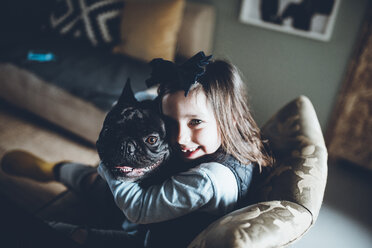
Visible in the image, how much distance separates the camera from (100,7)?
6.75ft

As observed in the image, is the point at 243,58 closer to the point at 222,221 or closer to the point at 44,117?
the point at 44,117

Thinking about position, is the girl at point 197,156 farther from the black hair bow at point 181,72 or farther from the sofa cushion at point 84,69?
the sofa cushion at point 84,69

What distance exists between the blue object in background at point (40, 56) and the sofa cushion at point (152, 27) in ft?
1.75

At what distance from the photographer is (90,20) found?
82.4 inches

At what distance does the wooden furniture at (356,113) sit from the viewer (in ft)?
5.45

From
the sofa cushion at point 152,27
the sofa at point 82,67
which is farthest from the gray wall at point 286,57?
the sofa cushion at point 152,27

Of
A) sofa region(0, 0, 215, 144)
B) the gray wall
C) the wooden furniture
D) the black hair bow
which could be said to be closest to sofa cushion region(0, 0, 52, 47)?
sofa region(0, 0, 215, 144)

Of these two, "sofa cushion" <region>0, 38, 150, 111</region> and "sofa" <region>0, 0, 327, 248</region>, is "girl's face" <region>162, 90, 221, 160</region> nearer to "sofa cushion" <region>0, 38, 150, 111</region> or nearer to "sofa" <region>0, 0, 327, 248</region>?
"sofa" <region>0, 0, 327, 248</region>

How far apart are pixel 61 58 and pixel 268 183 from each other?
5.62ft

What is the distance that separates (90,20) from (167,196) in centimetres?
180

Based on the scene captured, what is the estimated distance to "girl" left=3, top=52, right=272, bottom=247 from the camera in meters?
0.70

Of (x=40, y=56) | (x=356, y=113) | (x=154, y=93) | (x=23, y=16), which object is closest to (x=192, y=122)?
(x=154, y=93)

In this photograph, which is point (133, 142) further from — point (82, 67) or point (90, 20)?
point (90, 20)

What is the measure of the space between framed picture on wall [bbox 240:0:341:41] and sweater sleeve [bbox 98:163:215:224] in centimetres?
151
